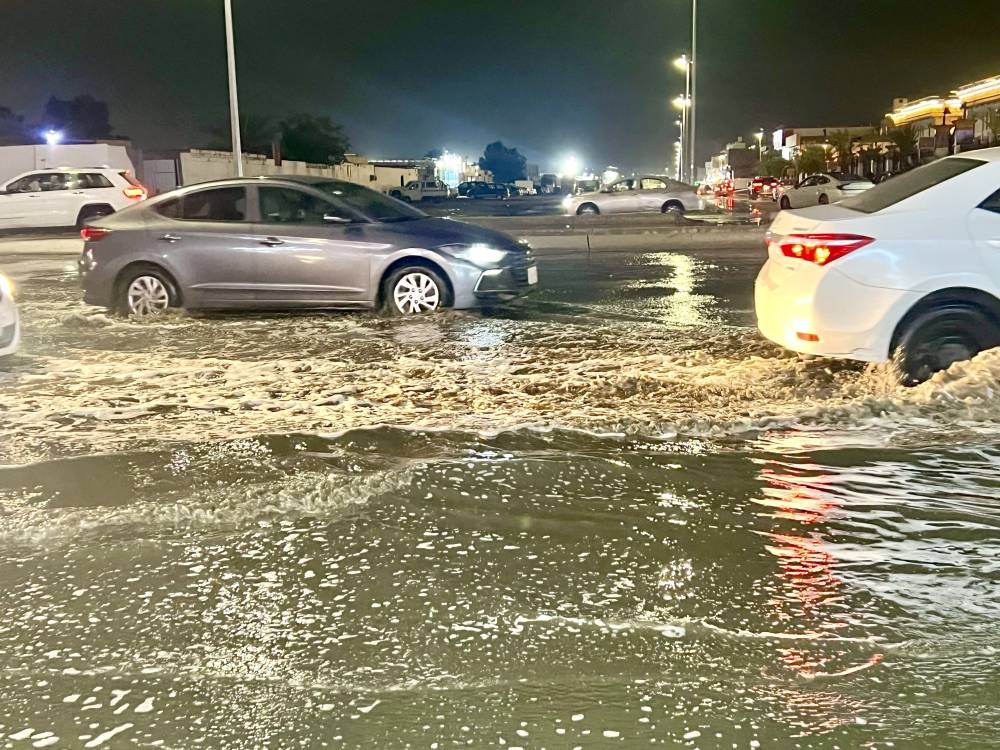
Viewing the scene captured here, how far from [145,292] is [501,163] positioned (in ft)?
524

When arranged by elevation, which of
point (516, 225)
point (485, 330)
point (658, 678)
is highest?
point (516, 225)

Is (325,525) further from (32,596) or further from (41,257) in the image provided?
(41,257)

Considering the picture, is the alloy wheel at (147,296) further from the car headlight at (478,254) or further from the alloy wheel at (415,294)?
the car headlight at (478,254)

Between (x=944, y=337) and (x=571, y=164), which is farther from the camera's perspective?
(x=571, y=164)

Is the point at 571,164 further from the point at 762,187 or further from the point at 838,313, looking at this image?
the point at 838,313

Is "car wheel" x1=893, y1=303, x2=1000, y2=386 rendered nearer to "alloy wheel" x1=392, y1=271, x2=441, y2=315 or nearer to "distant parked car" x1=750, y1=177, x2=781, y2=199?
"alloy wheel" x1=392, y1=271, x2=441, y2=315

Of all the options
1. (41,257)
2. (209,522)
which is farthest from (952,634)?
(41,257)

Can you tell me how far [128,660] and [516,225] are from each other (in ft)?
60.5

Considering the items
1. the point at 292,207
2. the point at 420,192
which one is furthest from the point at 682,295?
the point at 420,192

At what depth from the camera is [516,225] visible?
2131cm

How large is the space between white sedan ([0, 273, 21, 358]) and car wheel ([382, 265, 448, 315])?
11.9 feet

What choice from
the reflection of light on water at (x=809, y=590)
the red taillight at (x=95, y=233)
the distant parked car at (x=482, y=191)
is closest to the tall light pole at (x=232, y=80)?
the red taillight at (x=95, y=233)

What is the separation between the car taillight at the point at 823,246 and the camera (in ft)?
21.1

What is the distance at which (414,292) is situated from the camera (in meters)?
10.3
